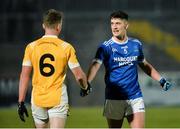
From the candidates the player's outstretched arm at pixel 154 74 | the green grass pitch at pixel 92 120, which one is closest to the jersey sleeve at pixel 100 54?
the player's outstretched arm at pixel 154 74

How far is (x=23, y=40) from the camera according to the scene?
23484 millimetres

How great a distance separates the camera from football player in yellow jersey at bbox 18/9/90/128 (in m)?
6.74

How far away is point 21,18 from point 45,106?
17.1 m

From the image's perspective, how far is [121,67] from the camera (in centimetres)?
786

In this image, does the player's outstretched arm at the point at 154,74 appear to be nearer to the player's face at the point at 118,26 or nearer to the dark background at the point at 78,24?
the player's face at the point at 118,26

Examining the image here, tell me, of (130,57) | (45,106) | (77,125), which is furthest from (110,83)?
(77,125)

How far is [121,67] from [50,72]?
136cm

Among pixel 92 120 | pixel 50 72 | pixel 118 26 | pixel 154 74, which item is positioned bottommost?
pixel 92 120

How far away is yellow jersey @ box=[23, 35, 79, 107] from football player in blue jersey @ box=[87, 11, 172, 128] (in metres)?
1.05

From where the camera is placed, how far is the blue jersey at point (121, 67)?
25.8 ft

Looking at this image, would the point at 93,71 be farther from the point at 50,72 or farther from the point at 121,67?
the point at 50,72

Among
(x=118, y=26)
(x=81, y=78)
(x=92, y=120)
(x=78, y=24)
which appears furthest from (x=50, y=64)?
(x=78, y=24)

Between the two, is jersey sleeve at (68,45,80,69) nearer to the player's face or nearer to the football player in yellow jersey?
the football player in yellow jersey

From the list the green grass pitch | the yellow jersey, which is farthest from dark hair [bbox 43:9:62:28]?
the green grass pitch
